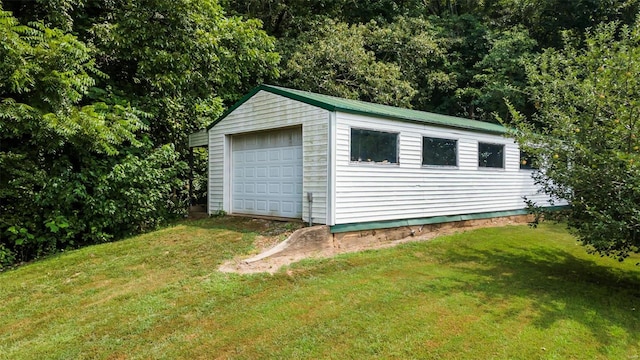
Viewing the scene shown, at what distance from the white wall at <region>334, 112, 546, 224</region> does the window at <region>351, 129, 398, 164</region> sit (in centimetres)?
12

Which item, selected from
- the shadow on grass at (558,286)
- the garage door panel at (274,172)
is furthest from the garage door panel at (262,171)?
the shadow on grass at (558,286)

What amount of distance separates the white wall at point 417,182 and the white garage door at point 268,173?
1.20 metres

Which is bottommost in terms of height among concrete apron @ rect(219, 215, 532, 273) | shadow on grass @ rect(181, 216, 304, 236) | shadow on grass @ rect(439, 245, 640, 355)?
shadow on grass @ rect(439, 245, 640, 355)

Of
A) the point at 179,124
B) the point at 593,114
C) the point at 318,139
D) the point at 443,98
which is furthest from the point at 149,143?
the point at 443,98

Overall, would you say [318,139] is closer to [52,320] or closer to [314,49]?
[52,320]

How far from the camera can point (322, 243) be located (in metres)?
6.95

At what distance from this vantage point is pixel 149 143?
30.6 ft

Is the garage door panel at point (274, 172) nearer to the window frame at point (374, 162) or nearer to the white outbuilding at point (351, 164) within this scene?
the white outbuilding at point (351, 164)

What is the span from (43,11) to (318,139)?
702 cm

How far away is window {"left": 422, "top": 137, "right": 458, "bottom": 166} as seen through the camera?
878 cm

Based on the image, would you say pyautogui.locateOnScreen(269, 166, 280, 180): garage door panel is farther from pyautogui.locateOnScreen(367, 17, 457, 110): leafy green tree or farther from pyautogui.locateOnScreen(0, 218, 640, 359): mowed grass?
pyautogui.locateOnScreen(367, 17, 457, 110): leafy green tree

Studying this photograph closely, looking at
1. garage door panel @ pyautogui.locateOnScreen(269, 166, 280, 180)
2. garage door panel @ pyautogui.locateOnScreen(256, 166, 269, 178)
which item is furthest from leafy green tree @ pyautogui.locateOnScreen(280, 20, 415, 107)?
garage door panel @ pyautogui.locateOnScreen(269, 166, 280, 180)

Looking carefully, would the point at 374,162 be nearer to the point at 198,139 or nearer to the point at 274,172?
the point at 274,172

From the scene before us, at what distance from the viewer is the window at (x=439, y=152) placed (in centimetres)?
878
